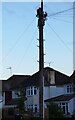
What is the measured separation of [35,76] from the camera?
6197cm

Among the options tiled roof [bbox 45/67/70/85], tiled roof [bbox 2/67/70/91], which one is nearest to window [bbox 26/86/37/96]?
tiled roof [bbox 2/67/70/91]

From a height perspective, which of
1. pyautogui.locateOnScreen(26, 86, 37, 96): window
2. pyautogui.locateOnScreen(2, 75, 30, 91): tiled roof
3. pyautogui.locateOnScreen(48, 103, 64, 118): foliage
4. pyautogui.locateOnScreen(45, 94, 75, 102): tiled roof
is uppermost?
pyautogui.locateOnScreen(2, 75, 30, 91): tiled roof

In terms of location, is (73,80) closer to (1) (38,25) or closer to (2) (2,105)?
(2) (2,105)

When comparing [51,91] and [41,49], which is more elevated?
[41,49]

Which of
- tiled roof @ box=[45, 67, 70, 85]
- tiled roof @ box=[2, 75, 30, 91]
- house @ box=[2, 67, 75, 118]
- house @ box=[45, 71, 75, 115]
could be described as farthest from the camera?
tiled roof @ box=[2, 75, 30, 91]

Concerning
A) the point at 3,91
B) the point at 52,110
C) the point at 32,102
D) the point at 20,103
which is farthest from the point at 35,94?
the point at 52,110

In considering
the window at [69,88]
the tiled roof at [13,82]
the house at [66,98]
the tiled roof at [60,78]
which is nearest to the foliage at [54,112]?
the house at [66,98]

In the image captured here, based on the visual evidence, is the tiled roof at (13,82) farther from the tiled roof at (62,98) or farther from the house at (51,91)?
the tiled roof at (62,98)

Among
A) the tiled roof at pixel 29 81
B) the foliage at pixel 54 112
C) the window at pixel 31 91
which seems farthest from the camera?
the window at pixel 31 91

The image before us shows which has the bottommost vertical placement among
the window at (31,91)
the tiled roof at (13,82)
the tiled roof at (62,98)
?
the tiled roof at (62,98)

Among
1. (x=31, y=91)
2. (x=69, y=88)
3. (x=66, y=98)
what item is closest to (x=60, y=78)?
(x=31, y=91)

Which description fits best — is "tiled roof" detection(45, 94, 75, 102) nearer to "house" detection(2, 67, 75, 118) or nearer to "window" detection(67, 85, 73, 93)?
"house" detection(2, 67, 75, 118)

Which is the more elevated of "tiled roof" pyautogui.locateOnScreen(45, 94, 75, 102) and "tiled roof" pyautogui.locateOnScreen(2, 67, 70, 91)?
"tiled roof" pyautogui.locateOnScreen(2, 67, 70, 91)

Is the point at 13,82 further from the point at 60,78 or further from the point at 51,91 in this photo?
the point at 51,91
